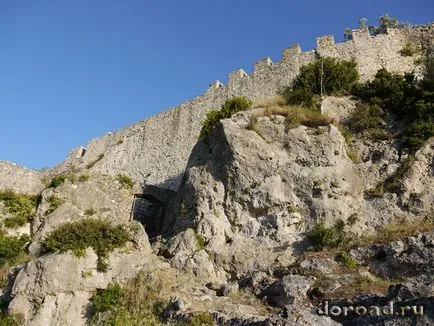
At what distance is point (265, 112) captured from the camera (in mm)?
18703

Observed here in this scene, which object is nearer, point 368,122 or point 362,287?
point 362,287

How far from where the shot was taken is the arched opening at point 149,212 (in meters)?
19.9

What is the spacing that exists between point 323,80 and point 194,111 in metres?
7.89

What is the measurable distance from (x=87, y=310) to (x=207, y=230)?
3.91 metres

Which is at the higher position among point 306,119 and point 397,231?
point 306,119

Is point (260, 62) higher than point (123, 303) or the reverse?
higher

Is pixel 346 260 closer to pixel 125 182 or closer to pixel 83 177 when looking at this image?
pixel 125 182

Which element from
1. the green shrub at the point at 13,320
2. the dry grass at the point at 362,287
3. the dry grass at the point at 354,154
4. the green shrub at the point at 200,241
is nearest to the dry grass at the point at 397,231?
the dry grass at the point at 362,287

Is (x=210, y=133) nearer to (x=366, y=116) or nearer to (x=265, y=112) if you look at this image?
(x=265, y=112)

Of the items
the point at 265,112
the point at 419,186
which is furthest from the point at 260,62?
the point at 419,186

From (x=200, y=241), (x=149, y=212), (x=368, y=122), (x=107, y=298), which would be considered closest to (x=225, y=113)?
(x=149, y=212)

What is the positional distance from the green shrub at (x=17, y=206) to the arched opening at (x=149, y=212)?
3.46 metres

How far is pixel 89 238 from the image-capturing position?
14984mm

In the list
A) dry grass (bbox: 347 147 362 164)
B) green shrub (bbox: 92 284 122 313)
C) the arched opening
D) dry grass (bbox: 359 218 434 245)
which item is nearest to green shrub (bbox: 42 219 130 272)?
green shrub (bbox: 92 284 122 313)
